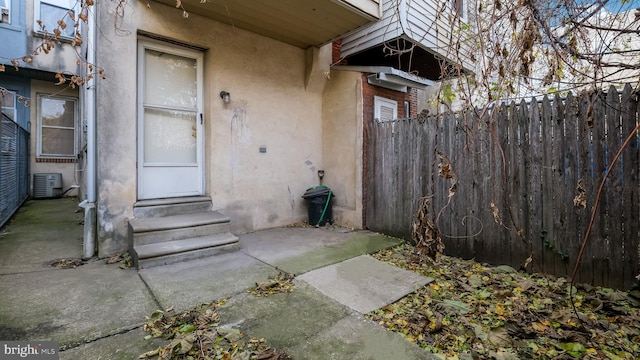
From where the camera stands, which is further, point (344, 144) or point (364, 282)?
point (344, 144)

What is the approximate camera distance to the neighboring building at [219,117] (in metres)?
3.71

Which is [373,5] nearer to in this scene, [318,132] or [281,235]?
[318,132]

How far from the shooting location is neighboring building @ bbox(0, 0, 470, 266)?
12.2ft

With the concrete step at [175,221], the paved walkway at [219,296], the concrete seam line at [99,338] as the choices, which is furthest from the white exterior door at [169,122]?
the concrete seam line at [99,338]

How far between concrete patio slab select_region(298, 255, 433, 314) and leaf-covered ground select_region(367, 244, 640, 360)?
0.12 metres

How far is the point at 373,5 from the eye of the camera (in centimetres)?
431

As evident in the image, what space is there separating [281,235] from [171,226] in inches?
68.4

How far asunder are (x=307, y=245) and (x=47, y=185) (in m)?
8.95

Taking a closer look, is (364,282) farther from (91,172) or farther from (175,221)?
(91,172)

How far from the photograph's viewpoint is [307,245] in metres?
4.27

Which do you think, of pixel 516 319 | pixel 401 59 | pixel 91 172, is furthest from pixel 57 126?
pixel 516 319

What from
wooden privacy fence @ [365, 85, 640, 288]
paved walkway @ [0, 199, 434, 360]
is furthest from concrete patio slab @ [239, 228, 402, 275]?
wooden privacy fence @ [365, 85, 640, 288]

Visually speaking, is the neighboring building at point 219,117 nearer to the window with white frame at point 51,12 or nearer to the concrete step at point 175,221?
the concrete step at point 175,221

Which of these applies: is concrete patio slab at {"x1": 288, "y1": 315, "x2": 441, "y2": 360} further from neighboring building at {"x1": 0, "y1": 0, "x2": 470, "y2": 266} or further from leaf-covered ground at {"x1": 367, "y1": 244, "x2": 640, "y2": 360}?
neighboring building at {"x1": 0, "y1": 0, "x2": 470, "y2": 266}
